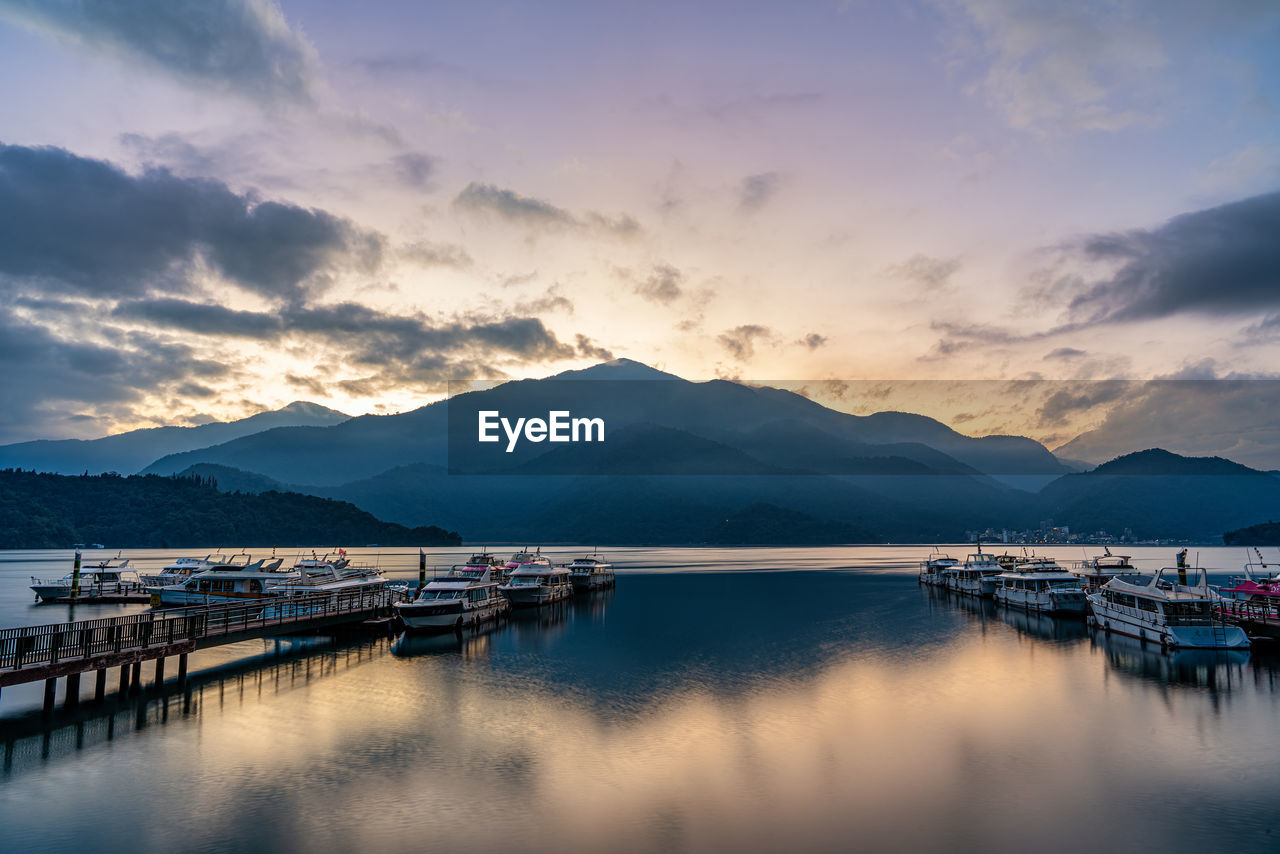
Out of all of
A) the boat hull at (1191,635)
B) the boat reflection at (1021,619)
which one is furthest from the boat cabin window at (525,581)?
the boat hull at (1191,635)

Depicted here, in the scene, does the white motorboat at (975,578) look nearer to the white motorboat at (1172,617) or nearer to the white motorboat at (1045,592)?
the white motorboat at (1045,592)

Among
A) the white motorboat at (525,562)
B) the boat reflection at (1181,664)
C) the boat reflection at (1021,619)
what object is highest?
the white motorboat at (525,562)

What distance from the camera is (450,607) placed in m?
58.1

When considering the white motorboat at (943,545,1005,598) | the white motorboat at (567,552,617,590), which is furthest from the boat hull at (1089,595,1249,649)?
the white motorboat at (567,552,617,590)

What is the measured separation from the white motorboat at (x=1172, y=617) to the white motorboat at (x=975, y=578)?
34.0m

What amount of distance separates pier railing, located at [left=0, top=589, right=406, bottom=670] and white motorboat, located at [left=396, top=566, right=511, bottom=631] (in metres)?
4.62

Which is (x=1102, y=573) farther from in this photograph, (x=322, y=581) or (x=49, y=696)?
(x=49, y=696)

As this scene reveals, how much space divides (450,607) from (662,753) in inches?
1342

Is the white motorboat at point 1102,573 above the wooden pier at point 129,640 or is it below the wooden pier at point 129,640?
below

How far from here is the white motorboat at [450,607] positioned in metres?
57.1

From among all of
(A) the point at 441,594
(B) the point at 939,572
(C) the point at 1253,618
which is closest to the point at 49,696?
(A) the point at 441,594

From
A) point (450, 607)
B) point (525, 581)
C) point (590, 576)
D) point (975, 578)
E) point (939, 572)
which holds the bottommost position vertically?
point (939, 572)

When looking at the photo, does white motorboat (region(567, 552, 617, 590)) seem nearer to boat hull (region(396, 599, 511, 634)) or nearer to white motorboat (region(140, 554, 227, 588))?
boat hull (region(396, 599, 511, 634))

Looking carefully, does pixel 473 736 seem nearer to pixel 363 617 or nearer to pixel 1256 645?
pixel 363 617
